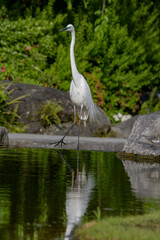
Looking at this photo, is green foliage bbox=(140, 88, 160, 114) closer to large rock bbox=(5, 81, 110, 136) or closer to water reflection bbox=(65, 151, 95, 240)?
large rock bbox=(5, 81, 110, 136)

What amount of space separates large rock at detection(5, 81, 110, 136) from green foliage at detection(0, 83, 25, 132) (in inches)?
6.0

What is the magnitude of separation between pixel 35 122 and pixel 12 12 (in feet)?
19.3

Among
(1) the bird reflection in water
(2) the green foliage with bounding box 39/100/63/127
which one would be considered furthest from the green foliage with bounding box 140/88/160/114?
(1) the bird reflection in water

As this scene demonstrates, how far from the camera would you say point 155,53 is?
69.5 feet

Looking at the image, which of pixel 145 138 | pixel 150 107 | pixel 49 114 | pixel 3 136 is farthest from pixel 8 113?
pixel 150 107

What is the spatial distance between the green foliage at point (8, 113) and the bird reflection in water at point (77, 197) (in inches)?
294

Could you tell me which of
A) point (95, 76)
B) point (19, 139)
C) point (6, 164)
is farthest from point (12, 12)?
point (6, 164)

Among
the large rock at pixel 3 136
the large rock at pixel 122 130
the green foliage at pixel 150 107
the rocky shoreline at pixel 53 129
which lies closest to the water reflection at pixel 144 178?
the rocky shoreline at pixel 53 129

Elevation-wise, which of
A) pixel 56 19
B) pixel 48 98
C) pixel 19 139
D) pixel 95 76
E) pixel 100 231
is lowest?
pixel 100 231

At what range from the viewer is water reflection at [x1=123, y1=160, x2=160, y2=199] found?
19.8 feet

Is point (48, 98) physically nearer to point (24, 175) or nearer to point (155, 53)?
point (155, 53)

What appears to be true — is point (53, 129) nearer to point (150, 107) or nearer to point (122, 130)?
point (122, 130)

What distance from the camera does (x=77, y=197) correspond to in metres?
5.57

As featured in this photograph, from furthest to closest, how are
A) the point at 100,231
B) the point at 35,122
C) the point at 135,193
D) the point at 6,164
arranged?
the point at 35,122 → the point at 6,164 → the point at 135,193 → the point at 100,231
